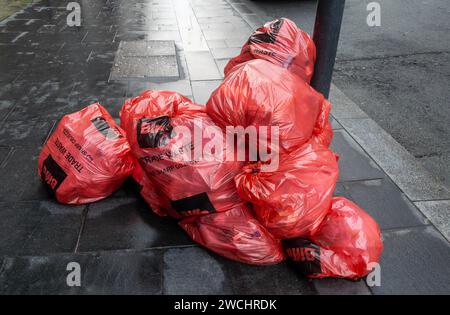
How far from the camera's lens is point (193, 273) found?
2396 millimetres

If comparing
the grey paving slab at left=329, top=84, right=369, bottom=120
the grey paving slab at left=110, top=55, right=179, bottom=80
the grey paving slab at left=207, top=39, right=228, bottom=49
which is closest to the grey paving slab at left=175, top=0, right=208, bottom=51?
the grey paving slab at left=207, top=39, right=228, bottom=49

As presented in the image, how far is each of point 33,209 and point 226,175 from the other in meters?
1.55

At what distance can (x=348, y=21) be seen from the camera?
806cm

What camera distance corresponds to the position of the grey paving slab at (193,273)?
2.29m

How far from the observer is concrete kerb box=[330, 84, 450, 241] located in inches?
116

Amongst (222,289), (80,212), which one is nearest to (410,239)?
(222,289)

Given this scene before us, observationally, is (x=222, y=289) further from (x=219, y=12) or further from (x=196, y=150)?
(x=219, y=12)

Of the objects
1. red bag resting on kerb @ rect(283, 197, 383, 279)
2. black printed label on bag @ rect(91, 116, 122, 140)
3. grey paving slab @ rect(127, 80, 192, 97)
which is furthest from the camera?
grey paving slab @ rect(127, 80, 192, 97)

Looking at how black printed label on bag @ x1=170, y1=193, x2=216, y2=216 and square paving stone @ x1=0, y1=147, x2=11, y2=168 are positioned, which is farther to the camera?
square paving stone @ x1=0, y1=147, x2=11, y2=168

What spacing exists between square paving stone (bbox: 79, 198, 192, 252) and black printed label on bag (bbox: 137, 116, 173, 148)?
64cm

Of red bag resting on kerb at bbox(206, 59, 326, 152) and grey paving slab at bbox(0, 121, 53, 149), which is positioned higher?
red bag resting on kerb at bbox(206, 59, 326, 152)

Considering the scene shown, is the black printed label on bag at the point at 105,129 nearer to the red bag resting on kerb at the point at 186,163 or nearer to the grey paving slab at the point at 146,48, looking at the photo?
the red bag resting on kerb at the point at 186,163

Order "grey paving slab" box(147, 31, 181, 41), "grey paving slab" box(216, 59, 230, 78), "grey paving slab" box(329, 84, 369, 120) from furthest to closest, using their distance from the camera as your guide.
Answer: "grey paving slab" box(147, 31, 181, 41)
"grey paving slab" box(216, 59, 230, 78)
"grey paving slab" box(329, 84, 369, 120)

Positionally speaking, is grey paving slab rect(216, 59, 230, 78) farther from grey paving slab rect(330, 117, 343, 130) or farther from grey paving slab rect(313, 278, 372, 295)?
grey paving slab rect(313, 278, 372, 295)
